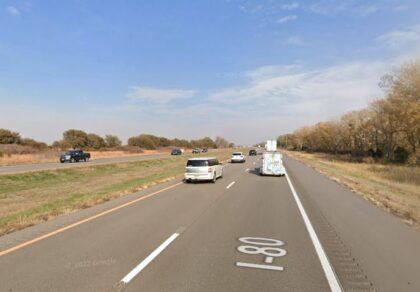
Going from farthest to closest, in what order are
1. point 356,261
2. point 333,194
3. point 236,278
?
point 333,194 < point 356,261 < point 236,278

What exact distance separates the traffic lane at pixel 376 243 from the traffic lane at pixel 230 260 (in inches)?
24.4

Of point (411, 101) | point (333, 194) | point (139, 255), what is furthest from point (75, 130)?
point (139, 255)

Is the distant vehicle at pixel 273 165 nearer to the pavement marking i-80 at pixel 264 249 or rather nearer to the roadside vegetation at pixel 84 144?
the pavement marking i-80 at pixel 264 249

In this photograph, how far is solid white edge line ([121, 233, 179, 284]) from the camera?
608cm

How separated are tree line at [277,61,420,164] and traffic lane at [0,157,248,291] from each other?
4465 centimetres

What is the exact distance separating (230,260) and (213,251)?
0.70m

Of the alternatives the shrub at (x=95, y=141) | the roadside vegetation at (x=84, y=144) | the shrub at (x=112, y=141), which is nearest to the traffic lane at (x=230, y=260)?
the roadside vegetation at (x=84, y=144)

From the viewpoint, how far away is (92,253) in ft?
24.7

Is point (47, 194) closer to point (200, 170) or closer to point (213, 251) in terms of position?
point (200, 170)

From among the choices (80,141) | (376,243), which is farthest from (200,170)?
(80,141)

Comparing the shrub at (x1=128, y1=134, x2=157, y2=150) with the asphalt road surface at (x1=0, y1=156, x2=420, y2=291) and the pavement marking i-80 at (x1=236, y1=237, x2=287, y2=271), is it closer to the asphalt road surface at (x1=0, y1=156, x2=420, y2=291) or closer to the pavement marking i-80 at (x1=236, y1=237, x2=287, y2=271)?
the asphalt road surface at (x1=0, y1=156, x2=420, y2=291)

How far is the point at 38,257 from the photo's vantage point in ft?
23.9

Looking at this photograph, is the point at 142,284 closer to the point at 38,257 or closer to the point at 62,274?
the point at 62,274

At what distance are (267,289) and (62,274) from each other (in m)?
3.23
